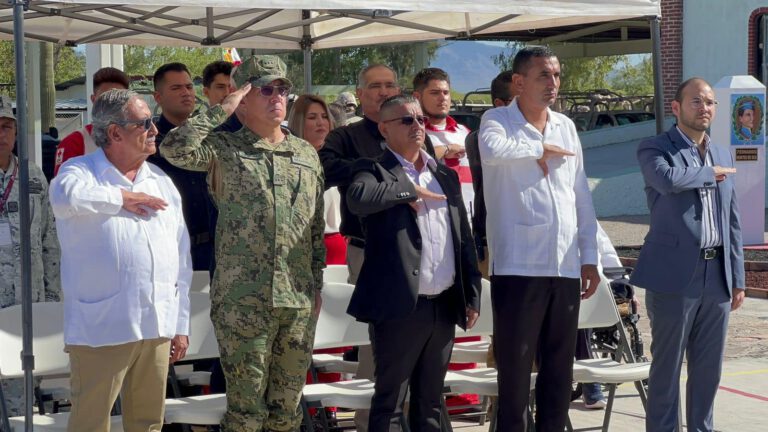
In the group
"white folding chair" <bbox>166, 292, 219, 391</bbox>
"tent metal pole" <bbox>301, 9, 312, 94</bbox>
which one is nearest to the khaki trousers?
"white folding chair" <bbox>166, 292, 219, 391</bbox>

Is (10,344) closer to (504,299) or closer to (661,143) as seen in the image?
(504,299)

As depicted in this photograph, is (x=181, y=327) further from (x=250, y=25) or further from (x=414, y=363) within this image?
(x=250, y=25)

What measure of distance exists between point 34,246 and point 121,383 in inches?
75.6

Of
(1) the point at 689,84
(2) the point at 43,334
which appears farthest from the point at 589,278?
(2) the point at 43,334

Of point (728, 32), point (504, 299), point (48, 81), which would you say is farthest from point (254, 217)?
point (728, 32)

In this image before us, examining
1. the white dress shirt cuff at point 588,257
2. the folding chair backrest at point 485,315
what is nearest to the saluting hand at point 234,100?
the white dress shirt cuff at point 588,257

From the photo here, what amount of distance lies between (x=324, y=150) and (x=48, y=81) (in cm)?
1548

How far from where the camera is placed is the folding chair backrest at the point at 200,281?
6383mm

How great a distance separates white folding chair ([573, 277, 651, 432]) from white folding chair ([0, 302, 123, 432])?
Answer: 247cm

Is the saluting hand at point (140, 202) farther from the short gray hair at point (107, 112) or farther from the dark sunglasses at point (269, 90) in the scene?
the dark sunglasses at point (269, 90)

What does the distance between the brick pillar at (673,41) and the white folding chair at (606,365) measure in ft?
58.2

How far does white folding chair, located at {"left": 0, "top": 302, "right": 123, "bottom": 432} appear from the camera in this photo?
5.28m

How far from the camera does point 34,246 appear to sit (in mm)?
6320

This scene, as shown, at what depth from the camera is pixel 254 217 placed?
16.2ft
